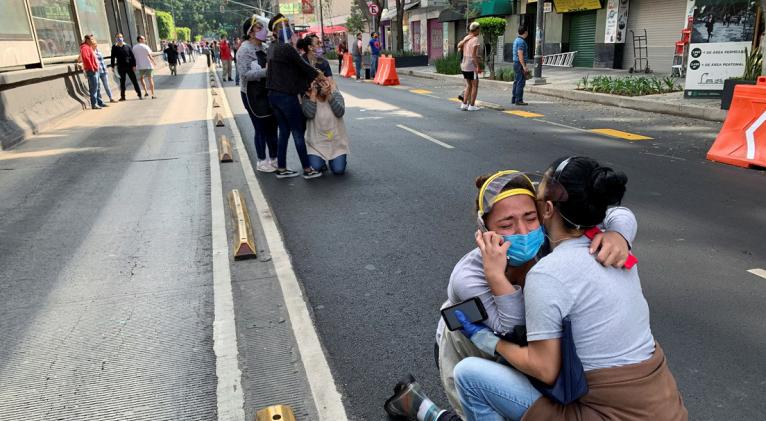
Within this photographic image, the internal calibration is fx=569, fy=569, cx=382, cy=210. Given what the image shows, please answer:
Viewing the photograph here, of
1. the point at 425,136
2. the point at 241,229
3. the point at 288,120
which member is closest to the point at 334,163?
the point at 288,120

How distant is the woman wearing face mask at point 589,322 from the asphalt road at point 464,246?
3.56ft

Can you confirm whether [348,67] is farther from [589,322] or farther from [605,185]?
[589,322]

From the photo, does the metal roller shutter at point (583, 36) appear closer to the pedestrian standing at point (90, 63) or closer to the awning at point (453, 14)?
the awning at point (453, 14)

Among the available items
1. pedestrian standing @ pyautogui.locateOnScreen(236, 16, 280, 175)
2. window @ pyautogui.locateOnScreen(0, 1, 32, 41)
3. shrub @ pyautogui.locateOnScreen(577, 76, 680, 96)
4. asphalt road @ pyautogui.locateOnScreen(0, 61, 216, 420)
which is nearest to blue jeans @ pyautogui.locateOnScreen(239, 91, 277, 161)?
pedestrian standing @ pyautogui.locateOnScreen(236, 16, 280, 175)

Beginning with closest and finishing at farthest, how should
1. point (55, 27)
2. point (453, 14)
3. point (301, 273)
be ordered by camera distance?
1. point (301, 273)
2. point (55, 27)
3. point (453, 14)

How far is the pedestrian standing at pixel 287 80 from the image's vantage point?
6.85 m

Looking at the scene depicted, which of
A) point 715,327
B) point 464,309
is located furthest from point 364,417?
point 715,327

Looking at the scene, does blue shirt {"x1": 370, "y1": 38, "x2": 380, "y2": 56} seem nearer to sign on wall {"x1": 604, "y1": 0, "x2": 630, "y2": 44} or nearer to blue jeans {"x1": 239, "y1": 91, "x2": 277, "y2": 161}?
sign on wall {"x1": 604, "y1": 0, "x2": 630, "y2": 44}

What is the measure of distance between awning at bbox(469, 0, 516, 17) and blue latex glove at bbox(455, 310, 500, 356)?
31.1 metres

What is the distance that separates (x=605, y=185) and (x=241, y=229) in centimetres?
382

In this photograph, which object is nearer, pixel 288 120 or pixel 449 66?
pixel 288 120

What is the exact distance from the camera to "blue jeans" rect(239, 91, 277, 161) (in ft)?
24.9

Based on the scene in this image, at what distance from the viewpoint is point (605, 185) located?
1.84 m

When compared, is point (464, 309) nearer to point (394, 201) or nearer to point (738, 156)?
point (394, 201)
